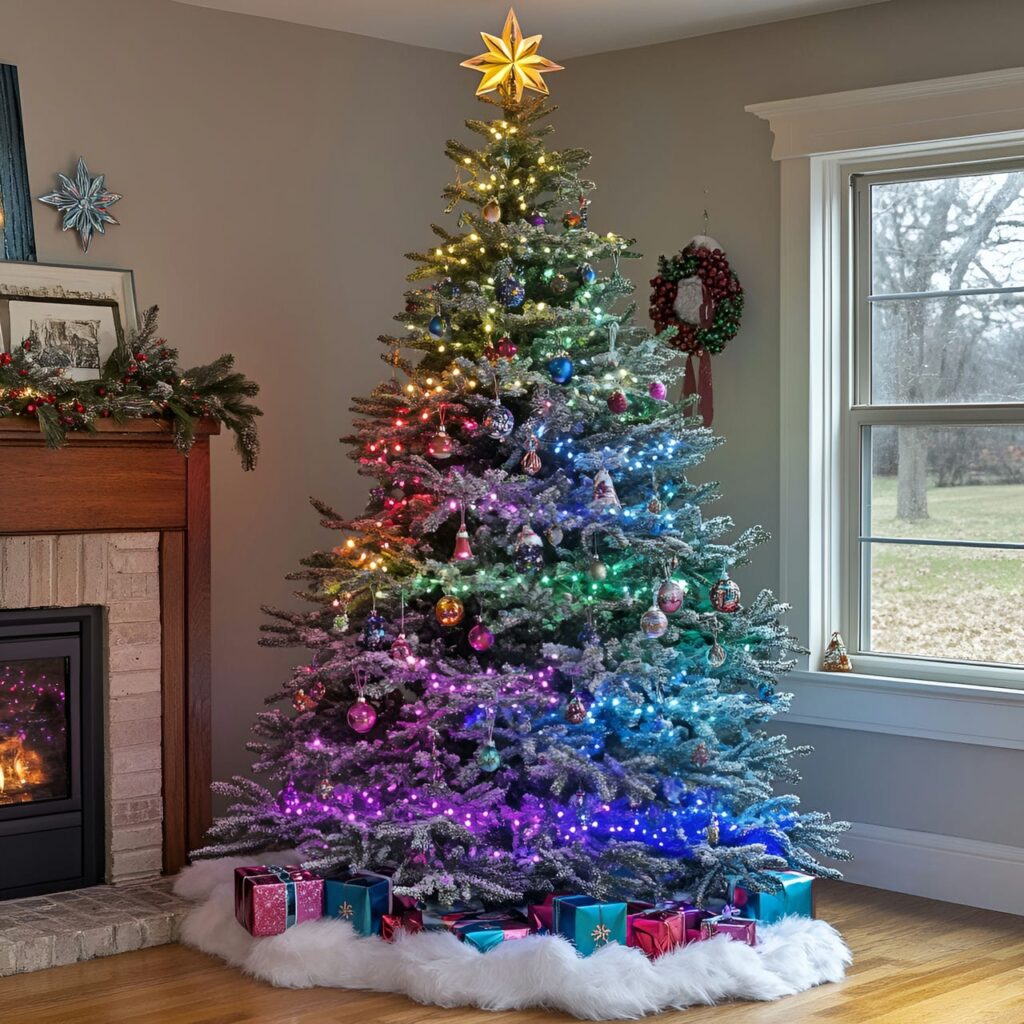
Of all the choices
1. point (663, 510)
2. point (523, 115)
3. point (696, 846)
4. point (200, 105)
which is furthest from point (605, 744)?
point (200, 105)

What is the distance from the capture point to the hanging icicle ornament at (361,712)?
3.50 metres

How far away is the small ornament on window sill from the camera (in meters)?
4.34

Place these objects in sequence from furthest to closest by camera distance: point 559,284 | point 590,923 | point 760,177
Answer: point 760,177
point 559,284
point 590,923

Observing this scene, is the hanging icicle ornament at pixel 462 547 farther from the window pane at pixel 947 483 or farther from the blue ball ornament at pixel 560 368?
the window pane at pixel 947 483

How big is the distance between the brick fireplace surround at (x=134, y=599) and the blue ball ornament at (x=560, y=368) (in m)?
1.03

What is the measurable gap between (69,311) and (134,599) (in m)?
0.85

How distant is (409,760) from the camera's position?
357 cm

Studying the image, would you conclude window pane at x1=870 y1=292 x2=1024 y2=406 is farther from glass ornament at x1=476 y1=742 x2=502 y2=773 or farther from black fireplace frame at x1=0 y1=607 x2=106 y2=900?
black fireplace frame at x1=0 y1=607 x2=106 y2=900

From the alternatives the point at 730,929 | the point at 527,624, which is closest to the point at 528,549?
the point at 527,624

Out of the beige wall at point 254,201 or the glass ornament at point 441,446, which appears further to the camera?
the beige wall at point 254,201

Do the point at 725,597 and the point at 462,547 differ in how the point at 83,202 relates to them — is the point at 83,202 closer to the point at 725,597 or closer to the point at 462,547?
the point at 462,547

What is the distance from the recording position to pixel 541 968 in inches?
125

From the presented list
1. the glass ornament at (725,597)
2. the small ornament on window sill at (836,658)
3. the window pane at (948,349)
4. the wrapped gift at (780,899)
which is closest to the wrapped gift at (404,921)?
the wrapped gift at (780,899)

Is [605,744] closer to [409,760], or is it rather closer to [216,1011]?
[409,760]
